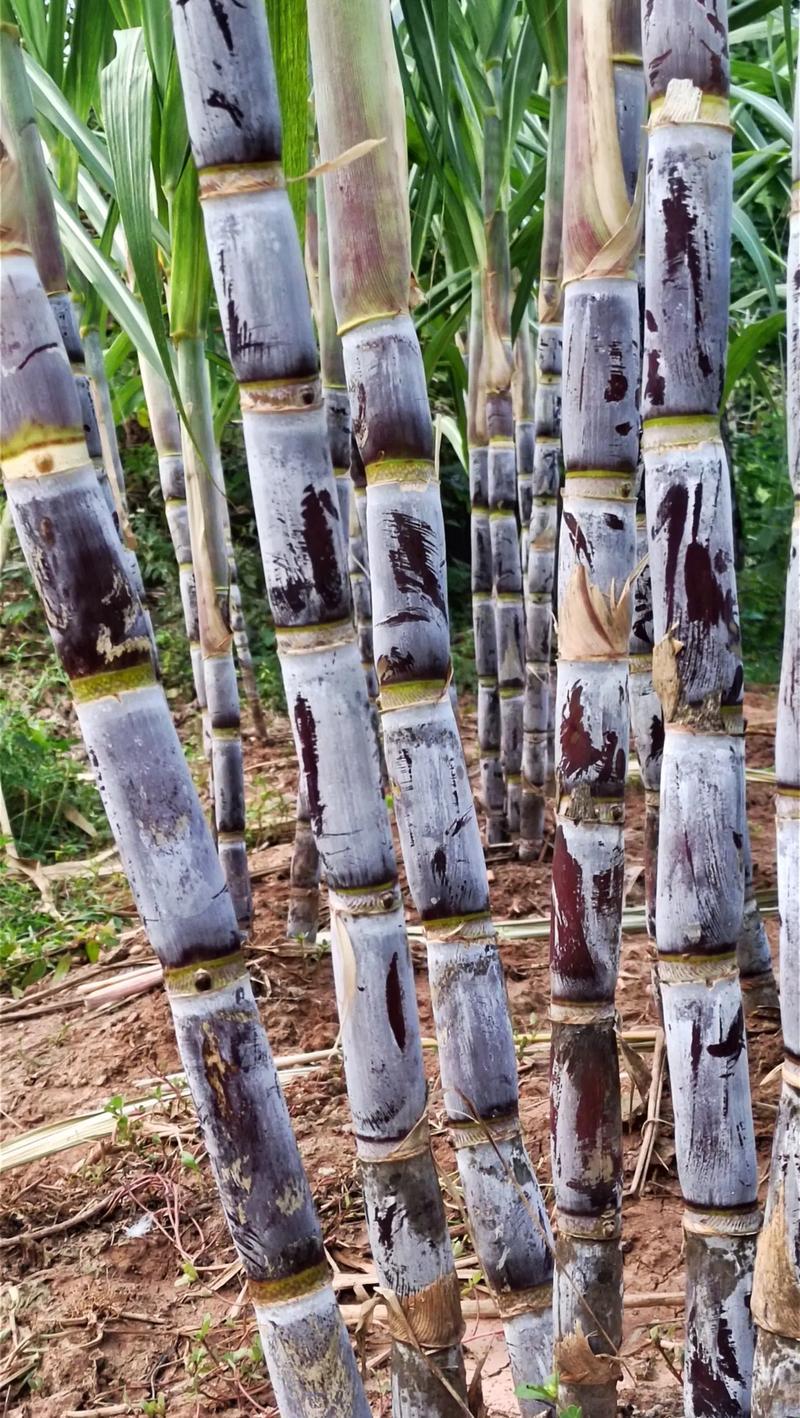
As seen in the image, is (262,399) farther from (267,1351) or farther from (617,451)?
(267,1351)

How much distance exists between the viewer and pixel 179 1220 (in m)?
1.74

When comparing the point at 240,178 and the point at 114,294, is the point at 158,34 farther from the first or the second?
the point at 240,178

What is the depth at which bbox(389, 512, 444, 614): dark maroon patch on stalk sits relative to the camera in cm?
88

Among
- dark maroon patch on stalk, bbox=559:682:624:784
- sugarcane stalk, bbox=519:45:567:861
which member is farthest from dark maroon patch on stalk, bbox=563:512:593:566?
sugarcane stalk, bbox=519:45:567:861

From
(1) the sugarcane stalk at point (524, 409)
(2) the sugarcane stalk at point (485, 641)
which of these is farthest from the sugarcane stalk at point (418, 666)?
(1) the sugarcane stalk at point (524, 409)

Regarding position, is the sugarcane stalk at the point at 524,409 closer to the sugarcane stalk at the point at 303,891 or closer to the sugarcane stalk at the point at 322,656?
the sugarcane stalk at the point at 303,891

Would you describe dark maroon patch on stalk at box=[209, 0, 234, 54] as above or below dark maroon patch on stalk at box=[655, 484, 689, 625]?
above


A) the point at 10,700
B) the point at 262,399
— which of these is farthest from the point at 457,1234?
the point at 10,700

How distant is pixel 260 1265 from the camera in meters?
0.82

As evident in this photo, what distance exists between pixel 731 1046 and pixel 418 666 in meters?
0.34

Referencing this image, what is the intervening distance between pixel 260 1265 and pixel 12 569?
15.8ft

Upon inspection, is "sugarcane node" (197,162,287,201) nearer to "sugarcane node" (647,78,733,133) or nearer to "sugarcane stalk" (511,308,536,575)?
"sugarcane node" (647,78,733,133)

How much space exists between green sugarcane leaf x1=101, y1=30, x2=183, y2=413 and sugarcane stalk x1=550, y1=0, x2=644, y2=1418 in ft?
1.09

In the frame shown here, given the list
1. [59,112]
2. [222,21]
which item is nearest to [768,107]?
[59,112]
